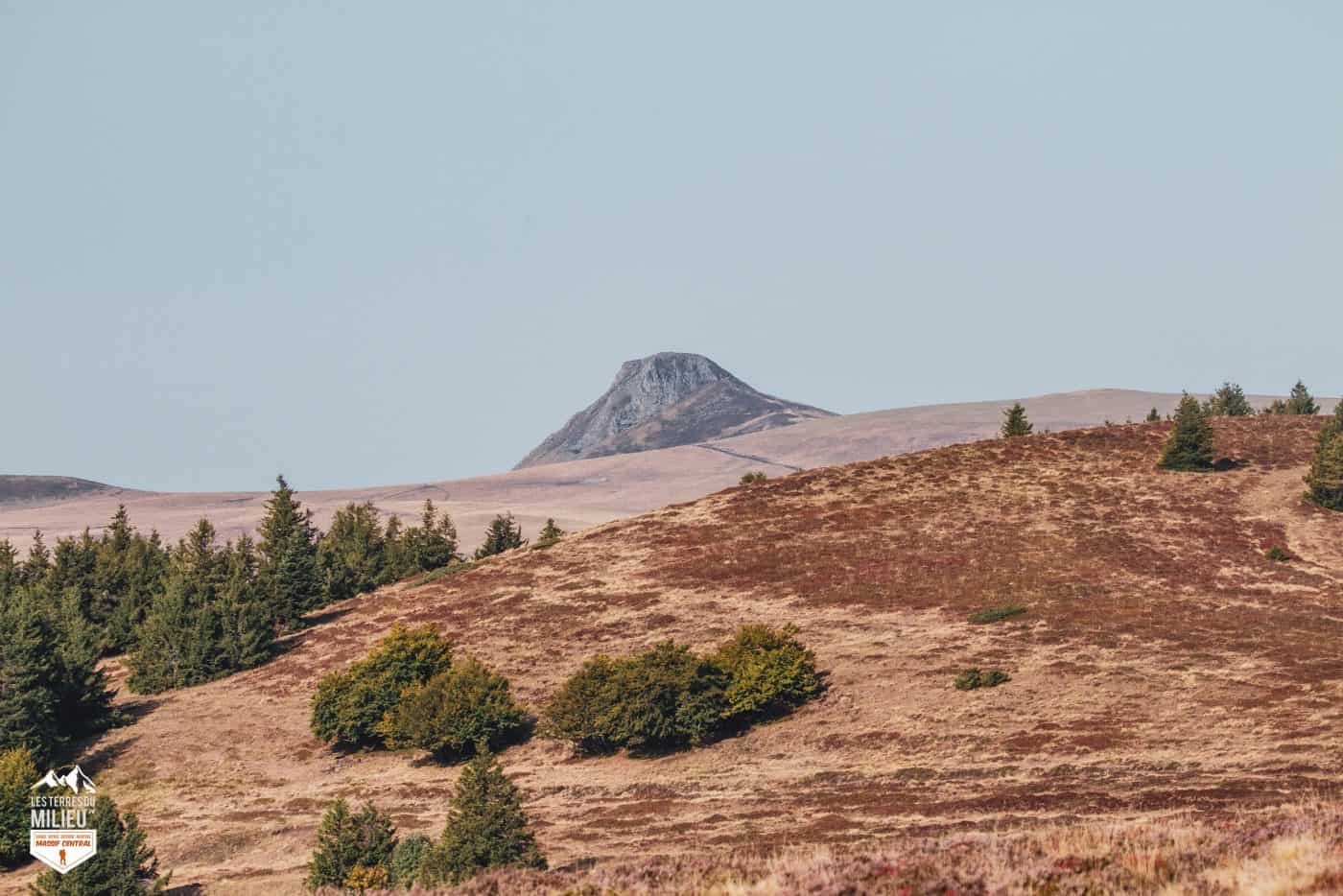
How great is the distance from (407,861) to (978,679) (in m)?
31.7

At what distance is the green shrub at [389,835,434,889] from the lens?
32656mm

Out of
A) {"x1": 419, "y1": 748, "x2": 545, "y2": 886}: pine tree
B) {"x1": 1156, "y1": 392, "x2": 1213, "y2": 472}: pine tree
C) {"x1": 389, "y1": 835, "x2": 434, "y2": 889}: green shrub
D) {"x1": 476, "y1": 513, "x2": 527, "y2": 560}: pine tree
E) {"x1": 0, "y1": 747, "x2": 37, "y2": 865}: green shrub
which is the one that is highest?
{"x1": 1156, "y1": 392, "x2": 1213, "y2": 472}: pine tree

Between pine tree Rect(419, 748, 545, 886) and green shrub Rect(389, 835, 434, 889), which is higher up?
pine tree Rect(419, 748, 545, 886)

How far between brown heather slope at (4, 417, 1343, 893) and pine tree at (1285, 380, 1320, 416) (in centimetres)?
4935

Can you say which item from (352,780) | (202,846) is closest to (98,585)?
(352,780)

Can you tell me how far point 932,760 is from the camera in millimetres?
47094

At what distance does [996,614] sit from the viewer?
230 feet

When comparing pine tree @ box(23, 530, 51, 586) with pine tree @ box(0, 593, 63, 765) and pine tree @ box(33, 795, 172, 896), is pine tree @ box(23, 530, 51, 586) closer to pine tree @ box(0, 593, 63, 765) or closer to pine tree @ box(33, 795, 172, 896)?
pine tree @ box(0, 593, 63, 765)

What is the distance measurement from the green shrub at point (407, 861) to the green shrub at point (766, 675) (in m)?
24.3

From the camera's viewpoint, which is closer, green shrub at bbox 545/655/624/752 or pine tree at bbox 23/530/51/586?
green shrub at bbox 545/655/624/752

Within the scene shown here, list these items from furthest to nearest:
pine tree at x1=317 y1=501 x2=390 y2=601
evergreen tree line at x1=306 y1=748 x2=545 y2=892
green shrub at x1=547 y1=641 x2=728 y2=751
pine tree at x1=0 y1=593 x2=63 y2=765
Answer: pine tree at x1=317 y1=501 x2=390 y2=601 < pine tree at x1=0 y1=593 x2=63 y2=765 < green shrub at x1=547 y1=641 x2=728 y2=751 < evergreen tree line at x1=306 y1=748 x2=545 y2=892

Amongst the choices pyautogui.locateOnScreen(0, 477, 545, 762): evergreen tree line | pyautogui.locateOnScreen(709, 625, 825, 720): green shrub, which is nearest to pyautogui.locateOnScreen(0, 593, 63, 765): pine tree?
pyautogui.locateOnScreen(0, 477, 545, 762): evergreen tree line

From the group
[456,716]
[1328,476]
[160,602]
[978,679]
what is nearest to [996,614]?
[978,679]

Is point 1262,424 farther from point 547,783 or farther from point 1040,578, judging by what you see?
point 547,783
